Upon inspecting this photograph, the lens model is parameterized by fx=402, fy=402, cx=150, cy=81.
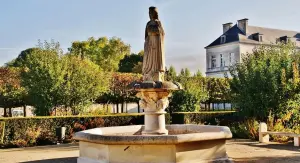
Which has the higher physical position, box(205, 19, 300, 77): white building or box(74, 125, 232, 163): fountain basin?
box(205, 19, 300, 77): white building

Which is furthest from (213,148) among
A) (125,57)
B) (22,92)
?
(125,57)

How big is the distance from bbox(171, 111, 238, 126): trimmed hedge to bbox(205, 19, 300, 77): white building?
91.9ft

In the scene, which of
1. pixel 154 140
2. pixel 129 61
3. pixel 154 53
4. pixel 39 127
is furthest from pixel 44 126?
pixel 129 61

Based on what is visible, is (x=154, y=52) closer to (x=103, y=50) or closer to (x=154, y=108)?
(x=154, y=108)

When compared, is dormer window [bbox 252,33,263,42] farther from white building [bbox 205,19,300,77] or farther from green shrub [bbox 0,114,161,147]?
green shrub [bbox 0,114,161,147]

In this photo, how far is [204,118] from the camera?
72.5ft

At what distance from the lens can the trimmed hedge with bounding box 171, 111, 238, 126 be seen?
21.4 metres

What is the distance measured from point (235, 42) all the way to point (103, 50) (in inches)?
721

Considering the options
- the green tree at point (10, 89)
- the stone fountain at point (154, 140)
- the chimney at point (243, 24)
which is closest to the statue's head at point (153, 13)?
the stone fountain at point (154, 140)

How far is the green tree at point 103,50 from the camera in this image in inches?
2181

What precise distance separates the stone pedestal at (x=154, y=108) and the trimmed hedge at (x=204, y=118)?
10853 mm

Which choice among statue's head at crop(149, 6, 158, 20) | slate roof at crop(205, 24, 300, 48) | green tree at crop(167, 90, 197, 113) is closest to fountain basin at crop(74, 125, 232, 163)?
statue's head at crop(149, 6, 158, 20)

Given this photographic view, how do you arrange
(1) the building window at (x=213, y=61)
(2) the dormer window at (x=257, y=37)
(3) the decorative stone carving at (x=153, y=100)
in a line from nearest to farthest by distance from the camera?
1. (3) the decorative stone carving at (x=153, y=100)
2. (2) the dormer window at (x=257, y=37)
3. (1) the building window at (x=213, y=61)

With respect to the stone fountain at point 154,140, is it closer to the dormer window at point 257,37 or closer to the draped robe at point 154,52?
the draped robe at point 154,52
